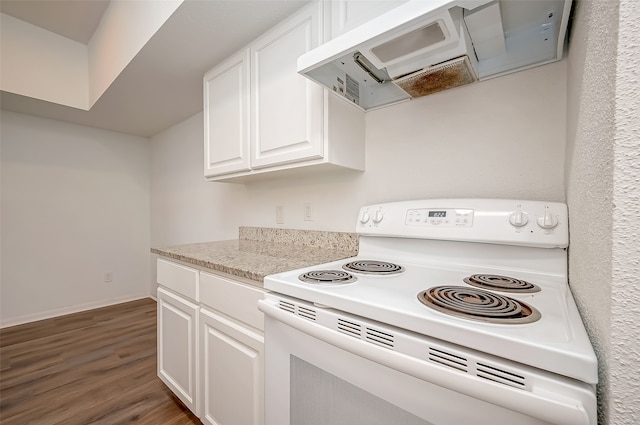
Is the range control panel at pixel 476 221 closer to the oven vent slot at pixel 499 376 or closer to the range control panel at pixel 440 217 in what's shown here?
the range control panel at pixel 440 217

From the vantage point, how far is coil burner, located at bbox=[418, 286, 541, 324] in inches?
20.1

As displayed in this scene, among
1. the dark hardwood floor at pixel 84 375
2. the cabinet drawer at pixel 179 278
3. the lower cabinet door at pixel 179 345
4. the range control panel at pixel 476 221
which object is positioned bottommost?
the dark hardwood floor at pixel 84 375

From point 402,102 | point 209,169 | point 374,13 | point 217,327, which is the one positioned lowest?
point 217,327

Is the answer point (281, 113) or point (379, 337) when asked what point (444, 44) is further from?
point (379, 337)

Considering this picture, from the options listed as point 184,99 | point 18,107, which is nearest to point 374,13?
point 184,99

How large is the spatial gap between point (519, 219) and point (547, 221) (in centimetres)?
7

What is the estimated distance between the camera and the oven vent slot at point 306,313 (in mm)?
694

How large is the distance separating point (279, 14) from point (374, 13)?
0.57m

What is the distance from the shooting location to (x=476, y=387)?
439 mm

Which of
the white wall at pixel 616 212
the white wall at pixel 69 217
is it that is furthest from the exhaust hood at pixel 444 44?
the white wall at pixel 69 217

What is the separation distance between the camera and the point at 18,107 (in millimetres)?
2455

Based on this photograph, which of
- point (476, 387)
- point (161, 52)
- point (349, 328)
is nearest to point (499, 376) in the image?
point (476, 387)

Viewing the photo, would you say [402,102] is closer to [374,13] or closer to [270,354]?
[374,13]

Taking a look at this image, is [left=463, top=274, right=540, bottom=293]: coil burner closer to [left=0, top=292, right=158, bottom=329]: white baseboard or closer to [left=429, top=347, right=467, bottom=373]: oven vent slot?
[left=429, top=347, right=467, bottom=373]: oven vent slot
